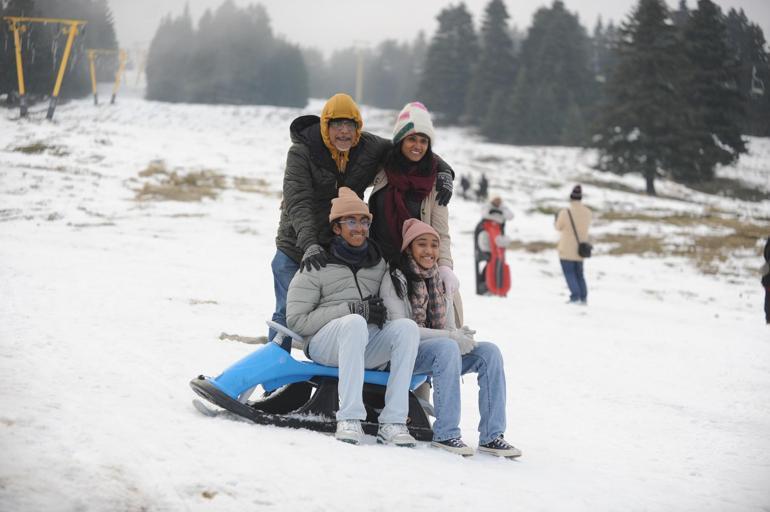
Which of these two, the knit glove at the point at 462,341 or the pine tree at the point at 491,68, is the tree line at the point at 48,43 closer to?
the knit glove at the point at 462,341

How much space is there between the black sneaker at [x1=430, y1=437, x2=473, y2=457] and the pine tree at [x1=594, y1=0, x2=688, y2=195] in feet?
117

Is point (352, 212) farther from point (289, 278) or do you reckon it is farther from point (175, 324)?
point (175, 324)

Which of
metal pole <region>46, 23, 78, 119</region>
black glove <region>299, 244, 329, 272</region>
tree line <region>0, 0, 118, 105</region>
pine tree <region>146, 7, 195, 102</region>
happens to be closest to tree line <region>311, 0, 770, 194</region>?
black glove <region>299, 244, 329, 272</region>

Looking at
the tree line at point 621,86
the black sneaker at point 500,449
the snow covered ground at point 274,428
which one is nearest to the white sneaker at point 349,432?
the snow covered ground at point 274,428

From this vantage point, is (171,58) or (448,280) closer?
(448,280)

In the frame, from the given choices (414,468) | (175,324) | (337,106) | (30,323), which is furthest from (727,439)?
(30,323)

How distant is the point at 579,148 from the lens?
49062mm

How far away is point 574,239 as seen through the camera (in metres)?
11.2

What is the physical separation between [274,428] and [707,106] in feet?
128

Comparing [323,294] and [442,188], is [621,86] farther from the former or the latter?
[323,294]

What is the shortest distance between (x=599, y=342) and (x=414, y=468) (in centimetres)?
579

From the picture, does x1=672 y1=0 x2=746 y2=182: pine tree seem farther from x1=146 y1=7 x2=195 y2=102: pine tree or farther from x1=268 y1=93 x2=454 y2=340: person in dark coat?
x1=268 y1=93 x2=454 y2=340: person in dark coat

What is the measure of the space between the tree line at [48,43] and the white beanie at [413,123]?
36.9ft

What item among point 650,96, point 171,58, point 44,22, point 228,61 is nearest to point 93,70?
point 44,22
